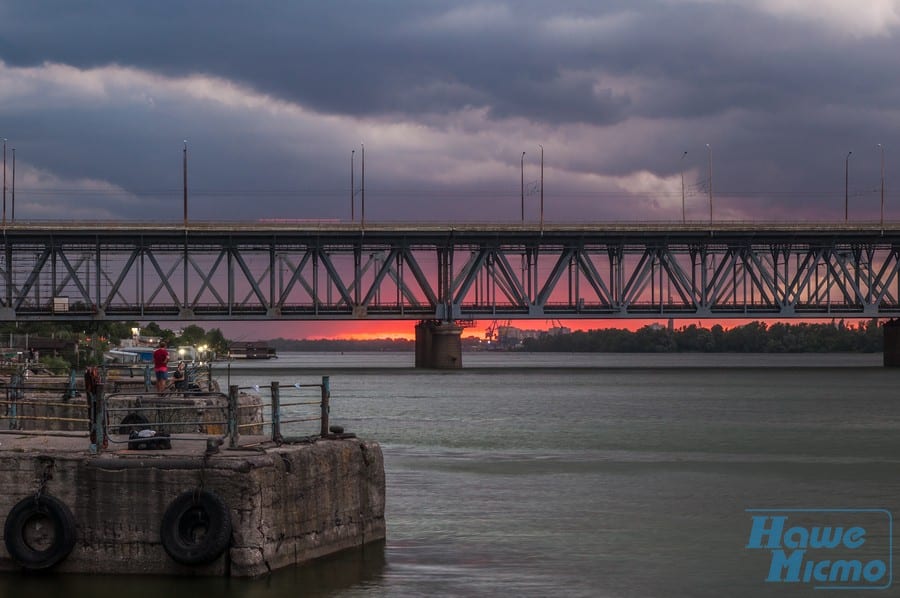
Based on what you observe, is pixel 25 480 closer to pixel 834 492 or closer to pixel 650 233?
pixel 834 492

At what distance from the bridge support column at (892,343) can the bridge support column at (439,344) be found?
4532 centimetres

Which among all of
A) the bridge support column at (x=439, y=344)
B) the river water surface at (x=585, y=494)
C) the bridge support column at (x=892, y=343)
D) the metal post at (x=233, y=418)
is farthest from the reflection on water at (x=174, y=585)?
the bridge support column at (x=892, y=343)

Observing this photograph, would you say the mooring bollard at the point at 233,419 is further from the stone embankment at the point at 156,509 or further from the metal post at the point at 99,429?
the metal post at the point at 99,429

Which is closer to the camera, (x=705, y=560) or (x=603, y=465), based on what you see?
(x=705, y=560)

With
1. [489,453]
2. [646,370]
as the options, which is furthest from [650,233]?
[489,453]

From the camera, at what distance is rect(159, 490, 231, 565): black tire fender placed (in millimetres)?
18984

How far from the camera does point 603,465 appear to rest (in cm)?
3972

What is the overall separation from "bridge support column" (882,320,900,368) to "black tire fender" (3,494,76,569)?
123730 millimetres

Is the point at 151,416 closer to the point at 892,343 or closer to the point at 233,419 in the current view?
the point at 233,419

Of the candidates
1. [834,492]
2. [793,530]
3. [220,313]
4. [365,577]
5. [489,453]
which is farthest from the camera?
[220,313]

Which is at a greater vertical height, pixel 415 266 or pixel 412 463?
pixel 415 266

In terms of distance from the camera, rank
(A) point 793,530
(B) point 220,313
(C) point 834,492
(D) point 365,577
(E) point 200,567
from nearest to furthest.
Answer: (E) point 200,567 → (D) point 365,577 → (A) point 793,530 → (C) point 834,492 → (B) point 220,313

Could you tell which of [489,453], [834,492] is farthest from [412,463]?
→ [834,492]

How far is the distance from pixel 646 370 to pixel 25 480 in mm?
129033
